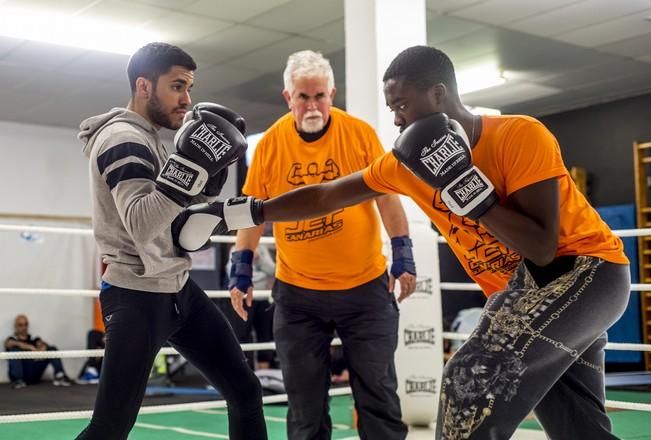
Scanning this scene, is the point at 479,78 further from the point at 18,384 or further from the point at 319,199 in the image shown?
the point at 319,199

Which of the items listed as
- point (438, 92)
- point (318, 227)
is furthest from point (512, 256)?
point (318, 227)

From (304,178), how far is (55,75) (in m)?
5.36

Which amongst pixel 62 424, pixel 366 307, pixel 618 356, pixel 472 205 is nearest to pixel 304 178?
pixel 366 307

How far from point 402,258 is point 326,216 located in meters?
0.28

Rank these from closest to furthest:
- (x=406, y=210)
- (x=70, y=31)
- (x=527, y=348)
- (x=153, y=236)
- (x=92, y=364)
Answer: (x=527, y=348)
(x=153, y=236)
(x=406, y=210)
(x=70, y=31)
(x=92, y=364)

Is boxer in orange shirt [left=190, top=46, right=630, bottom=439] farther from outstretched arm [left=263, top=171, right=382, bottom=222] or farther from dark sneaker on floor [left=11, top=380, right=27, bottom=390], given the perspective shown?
dark sneaker on floor [left=11, top=380, right=27, bottom=390]

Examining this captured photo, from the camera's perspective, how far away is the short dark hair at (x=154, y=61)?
1.99m

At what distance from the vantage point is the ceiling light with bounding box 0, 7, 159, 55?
18.9ft

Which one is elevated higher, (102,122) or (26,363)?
(102,122)

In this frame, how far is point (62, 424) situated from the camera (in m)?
4.28

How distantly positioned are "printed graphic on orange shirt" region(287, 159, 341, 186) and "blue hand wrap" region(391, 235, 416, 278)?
30 centimetres

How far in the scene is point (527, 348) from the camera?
56.4 inches

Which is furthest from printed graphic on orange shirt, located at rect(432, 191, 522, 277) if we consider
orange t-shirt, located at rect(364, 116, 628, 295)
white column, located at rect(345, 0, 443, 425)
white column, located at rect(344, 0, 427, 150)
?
white column, located at rect(344, 0, 427, 150)

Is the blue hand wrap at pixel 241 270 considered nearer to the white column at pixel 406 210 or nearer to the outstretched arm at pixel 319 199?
the outstretched arm at pixel 319 199
